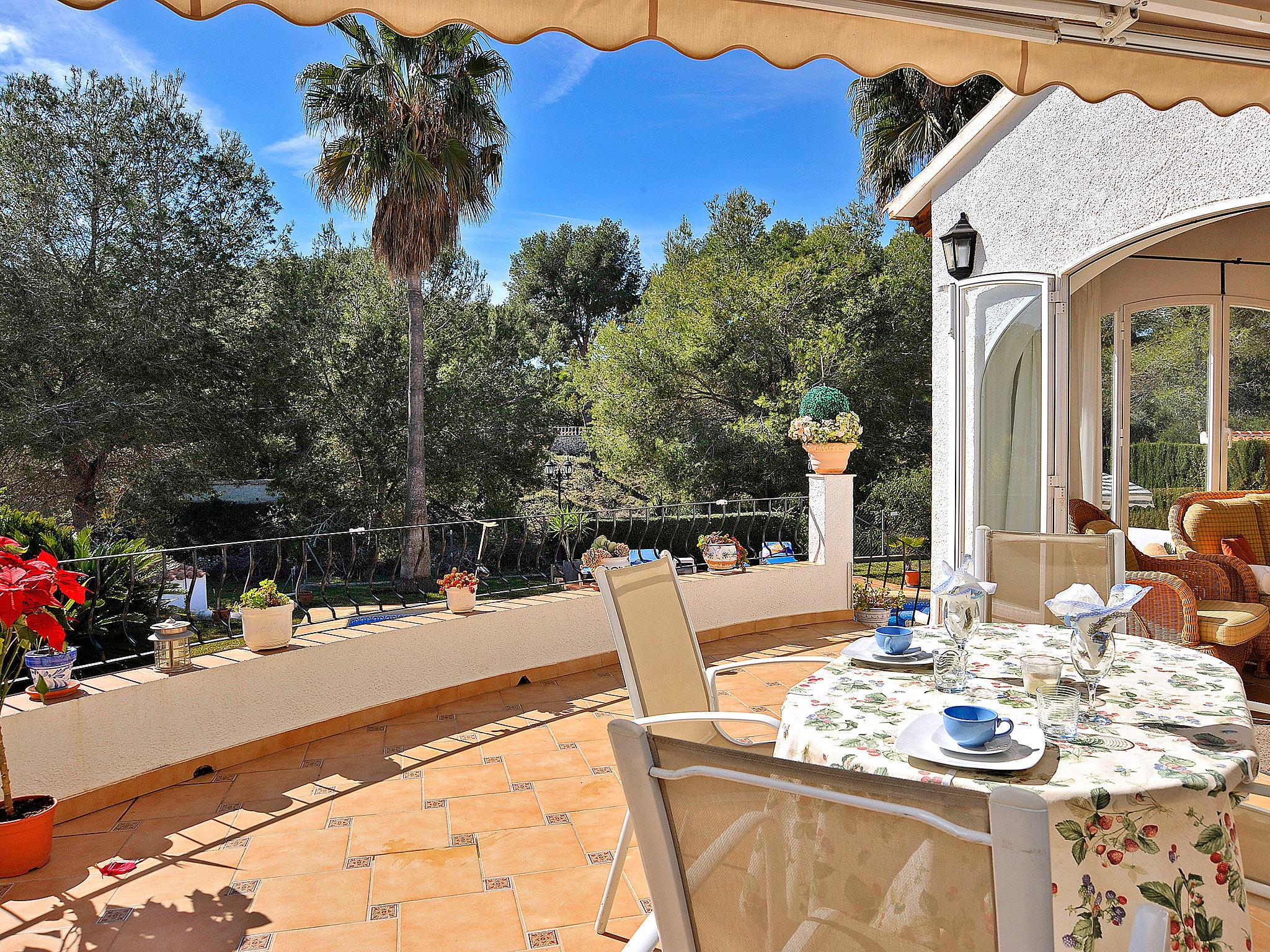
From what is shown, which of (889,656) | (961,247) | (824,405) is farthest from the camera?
(824,405)

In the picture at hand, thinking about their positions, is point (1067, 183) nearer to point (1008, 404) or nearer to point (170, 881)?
point (1008, 404)

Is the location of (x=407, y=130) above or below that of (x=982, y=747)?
above

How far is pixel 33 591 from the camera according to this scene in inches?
94.1

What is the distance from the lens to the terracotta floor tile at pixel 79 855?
100 inches

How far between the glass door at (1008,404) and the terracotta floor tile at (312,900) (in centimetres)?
369

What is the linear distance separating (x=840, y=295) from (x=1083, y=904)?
13700mm

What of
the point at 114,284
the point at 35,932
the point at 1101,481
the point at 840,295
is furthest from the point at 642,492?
the point at 35,932

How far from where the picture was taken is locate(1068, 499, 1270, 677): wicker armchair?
143 inches

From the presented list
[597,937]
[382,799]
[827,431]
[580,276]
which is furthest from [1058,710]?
[580,276]

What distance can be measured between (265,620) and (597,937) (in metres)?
2.20

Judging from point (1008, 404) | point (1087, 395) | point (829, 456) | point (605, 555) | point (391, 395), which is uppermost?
point (391, 395)

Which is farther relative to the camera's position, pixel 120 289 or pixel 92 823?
pixel 120 289

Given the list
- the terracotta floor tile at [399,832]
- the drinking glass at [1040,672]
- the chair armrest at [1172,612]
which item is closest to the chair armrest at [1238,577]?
the chair armrest at [1172,612]

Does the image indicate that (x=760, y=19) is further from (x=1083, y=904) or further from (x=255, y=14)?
(x=255, y=14)
